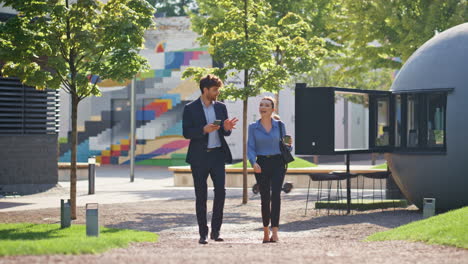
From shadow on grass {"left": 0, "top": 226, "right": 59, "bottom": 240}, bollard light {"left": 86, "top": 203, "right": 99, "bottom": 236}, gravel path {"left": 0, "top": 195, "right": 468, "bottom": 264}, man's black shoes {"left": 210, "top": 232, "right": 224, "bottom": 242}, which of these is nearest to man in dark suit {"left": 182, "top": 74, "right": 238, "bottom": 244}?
man's black shoes {"left": 210, "top": 232, "right": 224, "bottom": 242}

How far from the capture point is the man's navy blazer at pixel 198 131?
1048 centimetres

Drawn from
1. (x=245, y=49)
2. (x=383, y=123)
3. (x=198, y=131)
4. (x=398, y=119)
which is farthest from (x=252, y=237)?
(x=245, y=49)

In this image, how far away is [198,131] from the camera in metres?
10.5

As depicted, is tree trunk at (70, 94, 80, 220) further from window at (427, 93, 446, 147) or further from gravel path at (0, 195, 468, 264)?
window at (427, 93, 446, 147)

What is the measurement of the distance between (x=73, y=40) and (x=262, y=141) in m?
4.51

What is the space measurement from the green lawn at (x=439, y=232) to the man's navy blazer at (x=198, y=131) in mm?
2597

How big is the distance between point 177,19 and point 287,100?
767 cm

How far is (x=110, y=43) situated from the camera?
45.6ft

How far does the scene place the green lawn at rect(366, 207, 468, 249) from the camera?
400 inches

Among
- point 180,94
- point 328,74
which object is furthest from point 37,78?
point 328,74

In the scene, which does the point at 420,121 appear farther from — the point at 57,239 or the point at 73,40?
the point at 57,239

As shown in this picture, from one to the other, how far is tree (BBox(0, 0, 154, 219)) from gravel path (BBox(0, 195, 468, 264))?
75.2 inches

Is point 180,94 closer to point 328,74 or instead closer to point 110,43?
point 328,74

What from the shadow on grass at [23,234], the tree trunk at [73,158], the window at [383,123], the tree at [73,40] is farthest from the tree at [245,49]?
the shadow on grass at [23,234]
